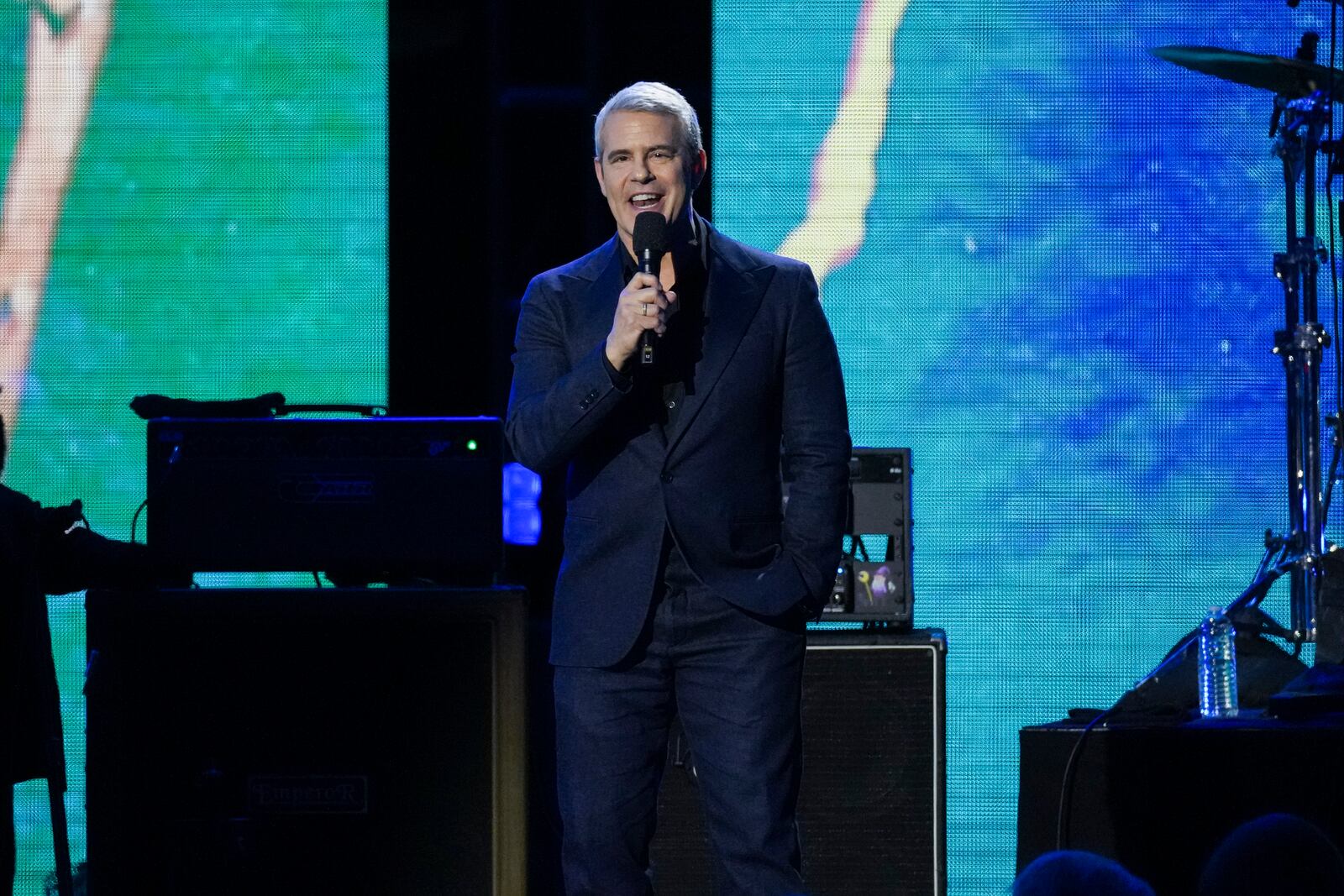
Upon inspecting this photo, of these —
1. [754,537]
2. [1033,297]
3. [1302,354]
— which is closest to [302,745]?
[754,537]

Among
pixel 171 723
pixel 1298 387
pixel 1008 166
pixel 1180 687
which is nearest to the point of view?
pixel 171 723

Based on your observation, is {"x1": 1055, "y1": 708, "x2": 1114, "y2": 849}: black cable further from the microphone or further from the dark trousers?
the microphone

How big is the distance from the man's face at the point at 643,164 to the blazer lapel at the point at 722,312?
13cm

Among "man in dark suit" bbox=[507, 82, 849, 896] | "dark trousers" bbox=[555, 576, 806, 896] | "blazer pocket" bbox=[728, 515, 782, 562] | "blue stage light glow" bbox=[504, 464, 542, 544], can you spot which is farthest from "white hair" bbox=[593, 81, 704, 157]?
"blue stage light glow" bbox=[504, 464, 542, 544]

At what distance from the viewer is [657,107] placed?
2303 mm

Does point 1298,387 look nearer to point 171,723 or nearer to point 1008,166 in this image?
point 1008,166

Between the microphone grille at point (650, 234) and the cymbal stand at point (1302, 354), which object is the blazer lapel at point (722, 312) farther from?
the cymbal stand at point (1302, 354)

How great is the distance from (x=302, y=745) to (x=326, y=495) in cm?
44

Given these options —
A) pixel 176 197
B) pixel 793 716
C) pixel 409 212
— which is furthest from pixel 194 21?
pixel 793 716

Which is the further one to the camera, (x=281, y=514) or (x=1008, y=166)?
(x=1008, y=166)

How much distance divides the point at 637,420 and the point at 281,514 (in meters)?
0.83

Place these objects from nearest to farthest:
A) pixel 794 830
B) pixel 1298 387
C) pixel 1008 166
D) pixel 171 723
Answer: pixel 794 830, pixel 171 723, pixel 1298 387, pixel 1008 166

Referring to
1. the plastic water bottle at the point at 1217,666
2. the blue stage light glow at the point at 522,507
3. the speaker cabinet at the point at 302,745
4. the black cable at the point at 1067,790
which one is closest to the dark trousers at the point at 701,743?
the speaker cabinet at the point at 302,745

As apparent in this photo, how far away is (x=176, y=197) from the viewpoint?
4.06m
